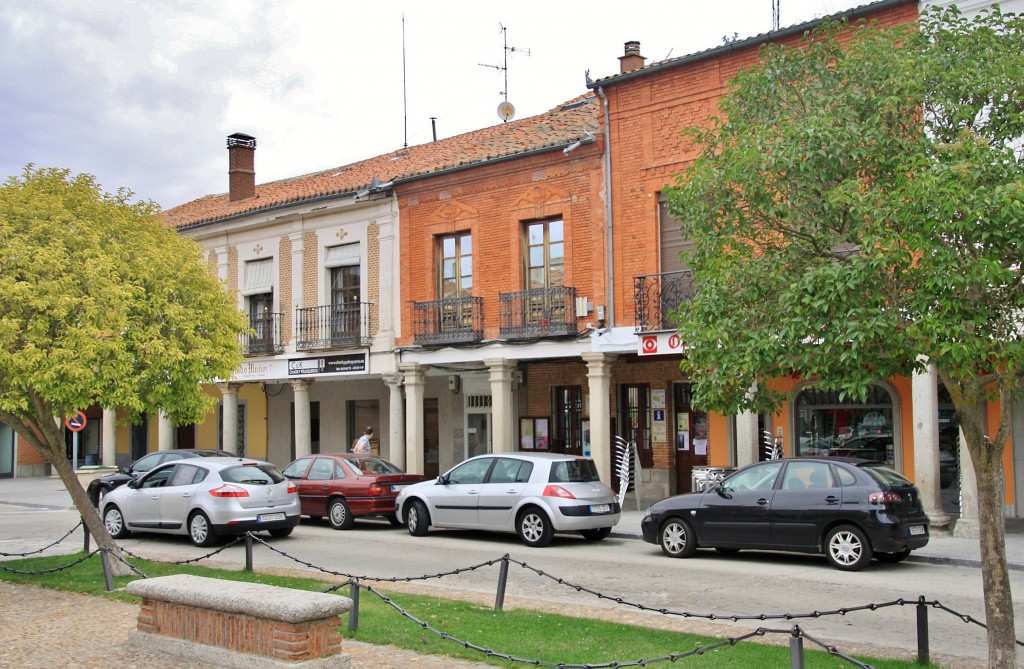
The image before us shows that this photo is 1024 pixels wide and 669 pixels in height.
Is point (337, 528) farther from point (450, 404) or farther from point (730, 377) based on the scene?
point (730, 377)

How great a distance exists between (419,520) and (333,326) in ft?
31.2

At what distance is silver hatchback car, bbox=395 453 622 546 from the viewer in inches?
632

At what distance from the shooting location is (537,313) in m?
21.9

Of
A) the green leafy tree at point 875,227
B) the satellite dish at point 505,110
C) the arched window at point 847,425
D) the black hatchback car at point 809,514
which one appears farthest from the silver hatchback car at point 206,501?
the satellite dish at point 505,110

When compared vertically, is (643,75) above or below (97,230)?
above

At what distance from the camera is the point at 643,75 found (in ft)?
66.3

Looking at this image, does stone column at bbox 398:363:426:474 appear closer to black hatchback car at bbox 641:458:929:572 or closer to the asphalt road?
the asphalt road

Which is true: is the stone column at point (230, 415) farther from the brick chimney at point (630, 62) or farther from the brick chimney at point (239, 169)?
the brick chimney at point (630, 62)

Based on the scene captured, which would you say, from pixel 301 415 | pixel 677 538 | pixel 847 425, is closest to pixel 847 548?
pixel 677 538

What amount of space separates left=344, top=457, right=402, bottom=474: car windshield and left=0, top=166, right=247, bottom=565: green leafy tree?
504 cm

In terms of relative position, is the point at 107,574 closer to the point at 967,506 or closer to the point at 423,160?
the point at 967,506

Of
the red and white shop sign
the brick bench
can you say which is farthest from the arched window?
the brick bench

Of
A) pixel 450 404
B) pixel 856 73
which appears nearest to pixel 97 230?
pixel 856 73

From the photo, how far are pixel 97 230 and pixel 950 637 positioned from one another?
34.6 ft
